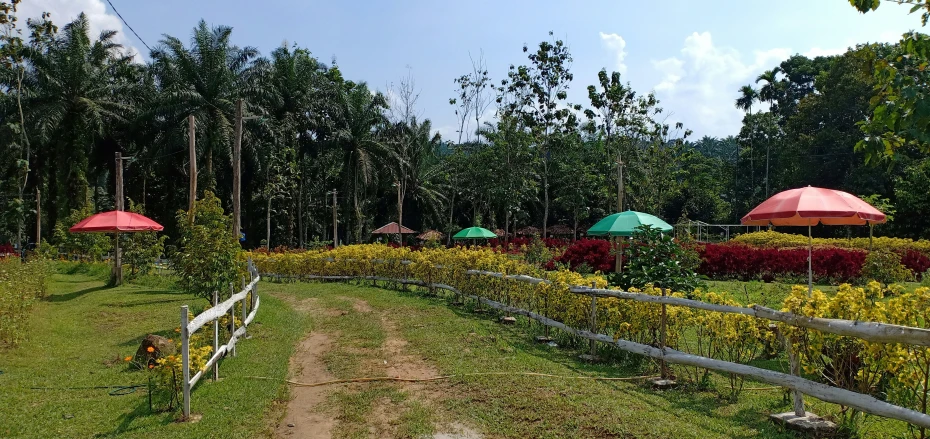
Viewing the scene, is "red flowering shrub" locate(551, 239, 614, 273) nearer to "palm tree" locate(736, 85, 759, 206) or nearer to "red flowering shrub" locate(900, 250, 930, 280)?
"red flowering shrub" locate(900, 250, 930, 280)

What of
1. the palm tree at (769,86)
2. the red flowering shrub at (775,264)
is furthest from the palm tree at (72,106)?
the palm tree at (769,86)

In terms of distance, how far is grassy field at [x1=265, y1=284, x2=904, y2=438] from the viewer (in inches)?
196

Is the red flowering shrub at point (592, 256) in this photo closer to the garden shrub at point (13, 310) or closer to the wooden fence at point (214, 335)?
the wooden fence at point (214, 335)

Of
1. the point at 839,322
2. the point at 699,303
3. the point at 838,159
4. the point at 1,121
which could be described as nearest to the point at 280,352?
the point at 699,303

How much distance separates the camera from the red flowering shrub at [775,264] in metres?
15.4

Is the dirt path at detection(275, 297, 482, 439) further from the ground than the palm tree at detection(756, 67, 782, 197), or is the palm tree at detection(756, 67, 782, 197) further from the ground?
the palm tree at detection(756, 67, 782, 197)

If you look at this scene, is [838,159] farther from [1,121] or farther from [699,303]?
[1,121]

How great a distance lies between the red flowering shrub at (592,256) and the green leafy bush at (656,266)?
8.64 m

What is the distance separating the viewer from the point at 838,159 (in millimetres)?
36969

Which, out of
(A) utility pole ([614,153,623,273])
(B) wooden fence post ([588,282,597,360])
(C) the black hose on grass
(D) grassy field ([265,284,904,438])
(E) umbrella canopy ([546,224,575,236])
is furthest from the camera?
(E) umbrella canopy ([546,224,575,236])

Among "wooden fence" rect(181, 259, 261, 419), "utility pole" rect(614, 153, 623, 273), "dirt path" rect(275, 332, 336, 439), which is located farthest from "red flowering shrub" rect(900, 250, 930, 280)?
"wooden fence" rect(181, 259, 261, 419)

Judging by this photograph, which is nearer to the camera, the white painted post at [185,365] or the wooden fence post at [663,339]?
the white painted post at [185,365]

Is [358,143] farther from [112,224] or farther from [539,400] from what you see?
[539,400]

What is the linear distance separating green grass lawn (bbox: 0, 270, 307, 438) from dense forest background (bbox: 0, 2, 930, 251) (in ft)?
44.6
